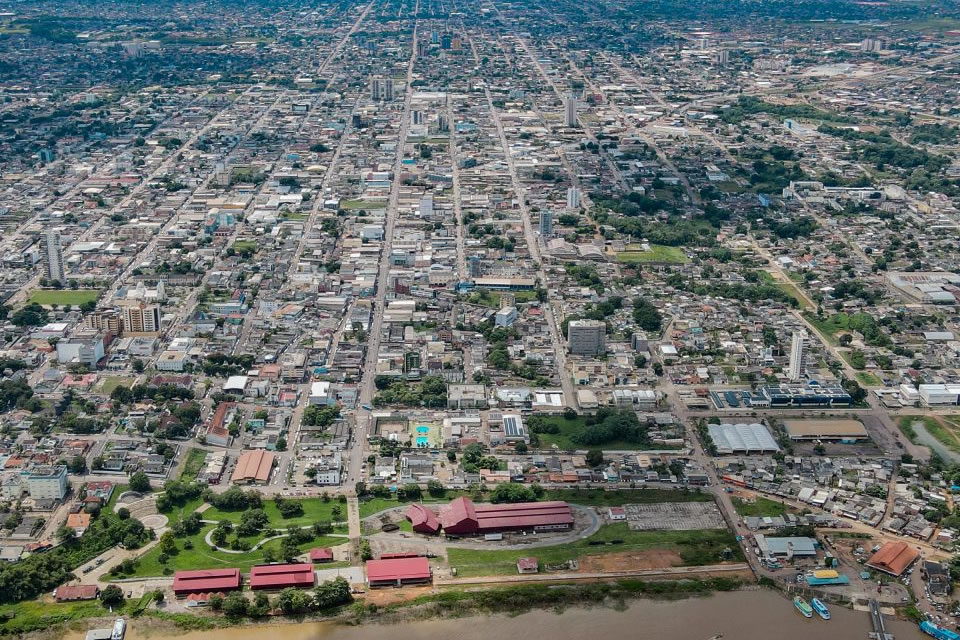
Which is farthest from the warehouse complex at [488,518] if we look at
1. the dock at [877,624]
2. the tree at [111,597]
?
the dock at [877,624]

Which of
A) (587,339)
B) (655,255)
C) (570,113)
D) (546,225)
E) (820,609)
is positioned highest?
(570,113)

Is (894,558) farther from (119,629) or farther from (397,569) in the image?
(119,629)

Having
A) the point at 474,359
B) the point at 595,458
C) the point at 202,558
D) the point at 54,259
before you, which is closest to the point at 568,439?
the point at 595,458

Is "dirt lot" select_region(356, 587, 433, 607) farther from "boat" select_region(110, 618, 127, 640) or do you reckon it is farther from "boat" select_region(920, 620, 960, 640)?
"boat" select_region(920, 620, 960, 640)

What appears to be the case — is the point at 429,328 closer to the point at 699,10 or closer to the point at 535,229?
the point at 535,229

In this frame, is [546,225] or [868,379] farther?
[546,225]

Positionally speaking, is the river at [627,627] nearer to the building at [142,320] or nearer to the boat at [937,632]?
the boat at [937,632]

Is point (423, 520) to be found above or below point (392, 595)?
above

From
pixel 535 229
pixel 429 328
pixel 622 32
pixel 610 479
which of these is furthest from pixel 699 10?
pixel 610 479
